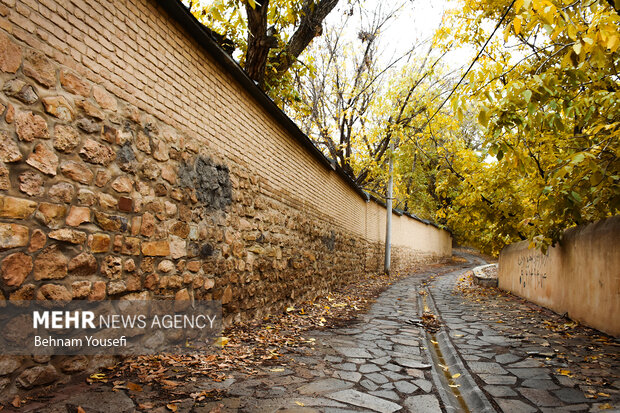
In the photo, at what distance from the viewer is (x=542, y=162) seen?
6617 millimetres

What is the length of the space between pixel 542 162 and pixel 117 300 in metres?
6.92

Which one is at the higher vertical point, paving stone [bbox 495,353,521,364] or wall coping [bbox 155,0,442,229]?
wall coping [bbox 155,0,442,229]

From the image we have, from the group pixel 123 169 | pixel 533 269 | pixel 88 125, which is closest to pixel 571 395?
pixel 123 169

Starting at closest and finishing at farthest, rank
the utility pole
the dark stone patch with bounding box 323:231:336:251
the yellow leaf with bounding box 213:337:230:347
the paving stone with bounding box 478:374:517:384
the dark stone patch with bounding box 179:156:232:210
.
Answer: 1. the paving stone with bounding box 478:374:517:384
2. the dark stone patch with bounding box 179:156:232:210
3. the yellow leaf with bounding box 213:337:230:347
4. the dark stone patch with bounding box 323:231:336:251
5. the utility pole

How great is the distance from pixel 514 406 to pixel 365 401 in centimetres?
115

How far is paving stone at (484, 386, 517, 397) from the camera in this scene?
314 centimetres

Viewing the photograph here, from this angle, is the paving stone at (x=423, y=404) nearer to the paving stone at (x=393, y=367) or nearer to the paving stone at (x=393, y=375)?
the paving stone at (x=393, y=375)

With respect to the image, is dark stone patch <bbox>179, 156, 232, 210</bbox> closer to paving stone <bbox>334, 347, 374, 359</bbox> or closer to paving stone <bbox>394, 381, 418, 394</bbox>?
paving stone <bbox>334, 347, 374, 359</bbox>

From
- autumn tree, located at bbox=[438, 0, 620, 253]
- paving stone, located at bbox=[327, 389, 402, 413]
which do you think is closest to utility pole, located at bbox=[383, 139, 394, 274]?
autumn tree, located at bbox=[438, 0, 620, 253]

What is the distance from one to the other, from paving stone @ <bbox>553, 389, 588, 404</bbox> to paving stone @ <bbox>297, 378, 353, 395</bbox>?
1699mm

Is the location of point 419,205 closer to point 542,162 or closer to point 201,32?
point 542,162

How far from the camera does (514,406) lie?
9.49ft

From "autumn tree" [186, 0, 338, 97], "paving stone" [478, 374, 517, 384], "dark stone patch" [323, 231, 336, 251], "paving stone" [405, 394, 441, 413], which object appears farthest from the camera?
"dark stone patch" [323, 231, 336, 251]

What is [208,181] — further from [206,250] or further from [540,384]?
[540,384]
